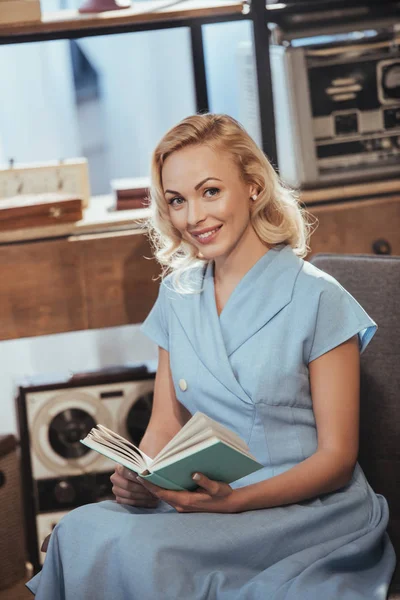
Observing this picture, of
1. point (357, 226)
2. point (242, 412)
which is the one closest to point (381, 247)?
point (357, 226)

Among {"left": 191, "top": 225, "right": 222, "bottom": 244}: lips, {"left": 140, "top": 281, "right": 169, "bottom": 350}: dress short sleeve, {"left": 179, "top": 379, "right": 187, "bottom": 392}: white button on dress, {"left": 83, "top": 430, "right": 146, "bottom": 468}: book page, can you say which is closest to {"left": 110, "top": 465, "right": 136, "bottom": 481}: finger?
{"left": 83, "top": 430, "right": 146, "bottom": 468}: book page

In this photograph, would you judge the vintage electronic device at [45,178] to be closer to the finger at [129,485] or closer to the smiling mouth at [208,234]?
the smiling mouth at [208,234]

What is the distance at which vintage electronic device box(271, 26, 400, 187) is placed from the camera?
2367mm

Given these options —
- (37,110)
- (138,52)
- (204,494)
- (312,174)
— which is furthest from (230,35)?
(204,494)

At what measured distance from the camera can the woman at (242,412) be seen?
1.45 m

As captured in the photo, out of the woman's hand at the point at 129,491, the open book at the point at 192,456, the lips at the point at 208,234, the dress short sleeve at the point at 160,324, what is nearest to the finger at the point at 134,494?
the woman's hand at the point at 129,491

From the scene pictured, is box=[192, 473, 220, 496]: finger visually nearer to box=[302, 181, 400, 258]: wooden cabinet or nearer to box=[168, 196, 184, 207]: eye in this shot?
box=[168, 196, 184, 207]: eye

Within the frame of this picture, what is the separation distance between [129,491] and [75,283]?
823 millimetres

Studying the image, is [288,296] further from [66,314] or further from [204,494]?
[66,314]

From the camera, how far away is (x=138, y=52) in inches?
126

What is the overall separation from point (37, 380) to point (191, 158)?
3.31ft

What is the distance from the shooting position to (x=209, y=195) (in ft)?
5.57

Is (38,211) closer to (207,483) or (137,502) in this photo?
(137,502)

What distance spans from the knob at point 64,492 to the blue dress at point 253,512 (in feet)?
2.47
